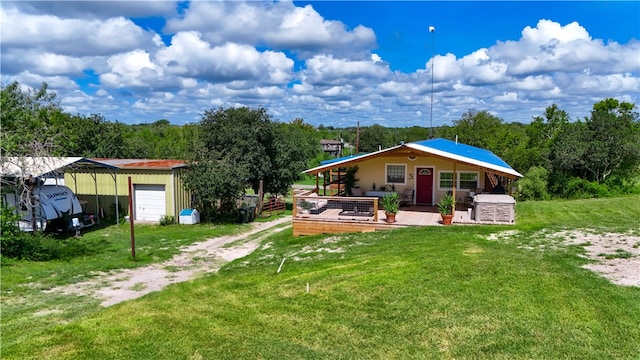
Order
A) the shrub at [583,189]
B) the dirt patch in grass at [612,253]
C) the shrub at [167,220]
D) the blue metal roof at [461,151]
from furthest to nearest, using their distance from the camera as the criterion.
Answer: the shrub at [583,189]
the shrub at [167,220]
the blue metal roof at [461,151]
the dirt patch in grass at [612,253]

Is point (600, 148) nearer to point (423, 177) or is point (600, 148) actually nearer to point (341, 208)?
point (423, 177)

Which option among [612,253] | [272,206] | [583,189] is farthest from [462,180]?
[583,189]

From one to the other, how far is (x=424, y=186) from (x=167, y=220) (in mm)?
12414

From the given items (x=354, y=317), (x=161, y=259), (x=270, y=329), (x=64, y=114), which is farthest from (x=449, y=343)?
(x=64, y=114)

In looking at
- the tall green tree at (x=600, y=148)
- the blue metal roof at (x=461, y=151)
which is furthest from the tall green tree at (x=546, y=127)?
the blue metal roof at (x=461, y=151)

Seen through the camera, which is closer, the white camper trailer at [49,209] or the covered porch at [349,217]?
the covered porch at [349,217]

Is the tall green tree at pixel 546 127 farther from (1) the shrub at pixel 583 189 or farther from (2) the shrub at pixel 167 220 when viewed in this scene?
(2) the shrub at pixel 167 220

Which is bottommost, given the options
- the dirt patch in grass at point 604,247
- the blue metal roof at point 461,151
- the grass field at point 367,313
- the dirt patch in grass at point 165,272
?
the dirt patch in grass at point 165,272

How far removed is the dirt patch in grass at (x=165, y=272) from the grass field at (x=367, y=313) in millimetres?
731

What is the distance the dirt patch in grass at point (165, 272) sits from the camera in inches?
410

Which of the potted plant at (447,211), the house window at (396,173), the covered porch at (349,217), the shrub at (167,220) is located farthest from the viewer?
the shrub at (167,220)

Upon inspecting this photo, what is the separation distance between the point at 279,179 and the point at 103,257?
14469 mm

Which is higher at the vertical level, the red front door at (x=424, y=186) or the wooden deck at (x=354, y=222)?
the red front door at (x=424, y=186)

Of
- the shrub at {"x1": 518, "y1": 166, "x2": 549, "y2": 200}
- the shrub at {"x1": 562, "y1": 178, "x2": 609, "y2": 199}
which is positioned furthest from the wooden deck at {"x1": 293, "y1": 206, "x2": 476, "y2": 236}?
the shrub at {"x1": 562, "y1": 178, "x2": 609, "y2": 199}
